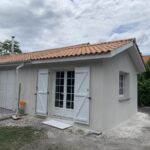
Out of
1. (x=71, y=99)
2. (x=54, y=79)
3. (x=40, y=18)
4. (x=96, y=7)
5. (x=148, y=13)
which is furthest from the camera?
(x=40, y=18)

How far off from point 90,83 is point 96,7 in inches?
226

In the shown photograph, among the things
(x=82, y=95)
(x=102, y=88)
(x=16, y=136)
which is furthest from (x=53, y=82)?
(x=16, y=136)

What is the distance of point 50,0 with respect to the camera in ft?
29.9

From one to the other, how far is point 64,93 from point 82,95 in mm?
1424

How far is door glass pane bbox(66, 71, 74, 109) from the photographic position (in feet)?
26.8

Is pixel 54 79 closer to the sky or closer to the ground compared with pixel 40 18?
closer to the ground

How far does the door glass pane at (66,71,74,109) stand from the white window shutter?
0.72m

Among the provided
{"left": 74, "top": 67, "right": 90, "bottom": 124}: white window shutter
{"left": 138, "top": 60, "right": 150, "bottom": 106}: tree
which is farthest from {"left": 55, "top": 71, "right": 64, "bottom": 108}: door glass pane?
{"left": 138, "top": 60, "right": 150, "bottom": 106}: tree

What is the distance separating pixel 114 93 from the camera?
7.79 m

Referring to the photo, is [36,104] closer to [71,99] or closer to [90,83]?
[71,99]

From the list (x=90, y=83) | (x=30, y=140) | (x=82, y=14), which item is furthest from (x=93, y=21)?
(x=30, y=140)

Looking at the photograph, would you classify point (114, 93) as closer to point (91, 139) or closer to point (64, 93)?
point (64, 93)

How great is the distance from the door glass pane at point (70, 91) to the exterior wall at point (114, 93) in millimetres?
1709

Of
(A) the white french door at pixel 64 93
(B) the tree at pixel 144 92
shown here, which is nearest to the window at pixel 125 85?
(A) the white french door at pixel 64 93
